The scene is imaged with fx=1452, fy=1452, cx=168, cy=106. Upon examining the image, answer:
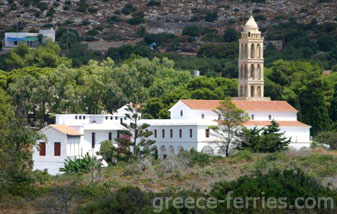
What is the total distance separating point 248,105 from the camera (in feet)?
327

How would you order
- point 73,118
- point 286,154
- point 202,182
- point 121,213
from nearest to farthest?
point 121,213
point 202,182
point 286,154
point 73,118

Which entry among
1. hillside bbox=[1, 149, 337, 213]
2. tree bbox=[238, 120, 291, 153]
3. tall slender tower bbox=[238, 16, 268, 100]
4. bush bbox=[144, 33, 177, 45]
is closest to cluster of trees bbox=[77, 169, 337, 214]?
hillside bbox=[1, 149, 337, 213]

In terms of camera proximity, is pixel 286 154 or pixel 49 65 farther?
pixel 49 65

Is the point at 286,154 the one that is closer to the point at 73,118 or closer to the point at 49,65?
the point at 73,118

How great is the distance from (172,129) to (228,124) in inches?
210

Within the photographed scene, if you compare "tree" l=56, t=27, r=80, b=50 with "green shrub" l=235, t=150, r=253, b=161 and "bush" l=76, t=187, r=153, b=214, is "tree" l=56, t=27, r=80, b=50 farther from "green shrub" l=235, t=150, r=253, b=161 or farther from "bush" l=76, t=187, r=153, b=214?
"bush" l=76, t=187, r=153, b=214

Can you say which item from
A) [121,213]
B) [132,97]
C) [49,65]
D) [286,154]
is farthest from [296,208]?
[49,65]

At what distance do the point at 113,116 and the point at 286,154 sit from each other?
1599 cm

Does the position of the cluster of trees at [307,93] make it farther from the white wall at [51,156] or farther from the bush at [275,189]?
the bush at [275,189]

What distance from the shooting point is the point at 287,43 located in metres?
184

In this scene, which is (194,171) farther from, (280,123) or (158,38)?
(158,38)

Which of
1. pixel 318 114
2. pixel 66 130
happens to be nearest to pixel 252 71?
pixel 318 114

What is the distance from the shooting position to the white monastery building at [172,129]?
94312 millimetres

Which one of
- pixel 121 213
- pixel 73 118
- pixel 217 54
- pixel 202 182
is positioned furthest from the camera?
pixel 217 54
